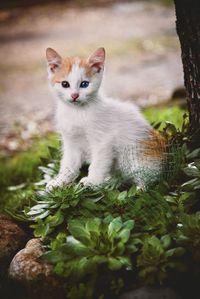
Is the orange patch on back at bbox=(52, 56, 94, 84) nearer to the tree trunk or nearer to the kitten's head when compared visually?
the kitten's head

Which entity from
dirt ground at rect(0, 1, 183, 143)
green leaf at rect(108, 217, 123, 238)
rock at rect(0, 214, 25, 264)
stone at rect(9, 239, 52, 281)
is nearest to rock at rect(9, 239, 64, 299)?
stone at rect(9, 239, 52, 281)

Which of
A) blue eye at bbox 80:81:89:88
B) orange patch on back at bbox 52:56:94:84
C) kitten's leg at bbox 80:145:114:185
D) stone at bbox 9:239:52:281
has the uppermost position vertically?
orange patch on back at bbox 52:56:94:84

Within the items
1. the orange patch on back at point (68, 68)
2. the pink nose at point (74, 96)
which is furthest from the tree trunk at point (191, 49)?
the pink nose at point (74, 96)

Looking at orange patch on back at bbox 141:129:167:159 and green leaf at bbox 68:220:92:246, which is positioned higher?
orange patch on back at bbox 141:129:167:159

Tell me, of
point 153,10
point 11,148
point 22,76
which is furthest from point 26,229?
point 153,10

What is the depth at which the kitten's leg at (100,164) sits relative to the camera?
3.43 metres

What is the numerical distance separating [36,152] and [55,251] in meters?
3.22

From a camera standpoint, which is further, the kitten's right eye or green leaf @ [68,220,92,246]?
the kitten's right eye

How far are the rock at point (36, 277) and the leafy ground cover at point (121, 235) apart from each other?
6cm

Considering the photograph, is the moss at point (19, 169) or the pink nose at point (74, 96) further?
the moss at point (19, 169)

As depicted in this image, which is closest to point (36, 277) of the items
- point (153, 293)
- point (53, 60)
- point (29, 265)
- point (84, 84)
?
point (29, 265)

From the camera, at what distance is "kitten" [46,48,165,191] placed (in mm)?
3412

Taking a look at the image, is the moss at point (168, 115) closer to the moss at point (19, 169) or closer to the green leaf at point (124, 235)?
the moss at point (19, 169)

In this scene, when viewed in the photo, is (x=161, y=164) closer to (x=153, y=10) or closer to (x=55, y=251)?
(x=55, y=251)
